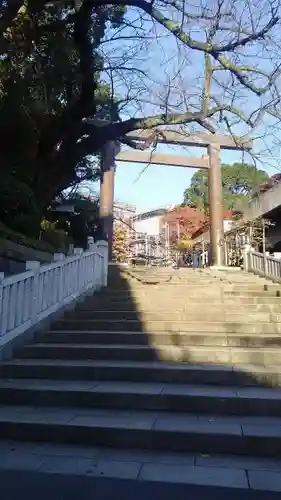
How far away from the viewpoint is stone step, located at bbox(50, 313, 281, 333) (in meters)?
6.45

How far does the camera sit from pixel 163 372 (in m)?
4.99

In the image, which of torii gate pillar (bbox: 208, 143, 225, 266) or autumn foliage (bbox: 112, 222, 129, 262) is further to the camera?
autumn foliage (bbox: 112, 222, 129, 262)

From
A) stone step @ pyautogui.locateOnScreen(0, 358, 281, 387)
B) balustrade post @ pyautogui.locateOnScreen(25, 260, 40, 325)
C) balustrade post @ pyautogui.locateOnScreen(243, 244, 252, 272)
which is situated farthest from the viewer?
balustrade post @ pyautogui.locateOnScreen(243, 244, 252, 272)

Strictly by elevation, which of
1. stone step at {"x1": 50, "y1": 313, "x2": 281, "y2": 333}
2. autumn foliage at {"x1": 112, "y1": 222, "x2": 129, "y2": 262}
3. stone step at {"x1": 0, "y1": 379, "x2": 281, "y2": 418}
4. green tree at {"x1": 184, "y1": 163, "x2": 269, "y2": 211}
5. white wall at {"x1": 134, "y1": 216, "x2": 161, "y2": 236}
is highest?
green tree at {"x1": 184, "y1": 163, "x2": 269, "y2": 211}

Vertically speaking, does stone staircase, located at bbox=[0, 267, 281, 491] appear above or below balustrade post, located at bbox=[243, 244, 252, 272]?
below

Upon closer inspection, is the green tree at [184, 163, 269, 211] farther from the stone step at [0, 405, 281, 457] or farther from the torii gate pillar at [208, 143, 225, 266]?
the stone step at [0, 405, 281, 457]

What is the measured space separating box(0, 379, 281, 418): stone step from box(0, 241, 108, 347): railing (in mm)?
999

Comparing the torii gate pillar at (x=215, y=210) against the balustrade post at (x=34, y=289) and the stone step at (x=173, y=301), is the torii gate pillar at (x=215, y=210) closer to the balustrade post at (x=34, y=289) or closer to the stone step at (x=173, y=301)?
the stone step at (x=173, y=301)

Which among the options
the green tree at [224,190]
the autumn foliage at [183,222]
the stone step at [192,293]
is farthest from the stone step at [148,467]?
the green tree at [224,190]

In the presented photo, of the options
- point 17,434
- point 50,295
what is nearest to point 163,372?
point 17,434

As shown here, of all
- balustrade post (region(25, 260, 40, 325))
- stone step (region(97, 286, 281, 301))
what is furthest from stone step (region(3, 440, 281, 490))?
stone step (region(97, 286, 281, 301))

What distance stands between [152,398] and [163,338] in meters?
1.69

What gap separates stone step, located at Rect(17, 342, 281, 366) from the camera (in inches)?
209

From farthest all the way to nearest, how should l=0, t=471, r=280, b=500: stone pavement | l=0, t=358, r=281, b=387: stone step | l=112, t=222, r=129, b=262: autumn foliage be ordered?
l=112, t=222, r=129, b=262: autumn foliage → l=0, t=358, r=281, b=387: stone step → l=0, t=471, r=280, b=500: stone pavement
